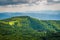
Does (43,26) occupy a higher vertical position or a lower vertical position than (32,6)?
lower

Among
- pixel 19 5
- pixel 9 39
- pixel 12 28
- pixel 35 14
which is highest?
pixel 19 5

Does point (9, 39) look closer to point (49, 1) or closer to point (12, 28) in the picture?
point (12, 28)

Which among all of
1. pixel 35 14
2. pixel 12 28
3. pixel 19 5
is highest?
pixel 19 5

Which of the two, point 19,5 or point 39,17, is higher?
point 19,5

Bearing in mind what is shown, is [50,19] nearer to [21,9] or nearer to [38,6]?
[38,6]

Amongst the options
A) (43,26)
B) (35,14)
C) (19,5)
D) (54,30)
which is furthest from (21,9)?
(54,30)

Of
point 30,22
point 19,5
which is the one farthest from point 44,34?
point 19,5
